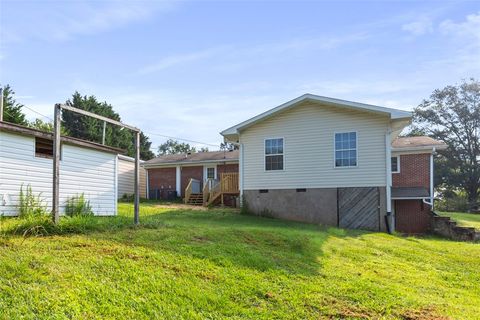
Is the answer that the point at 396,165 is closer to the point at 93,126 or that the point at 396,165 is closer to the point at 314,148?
the point at 314,148

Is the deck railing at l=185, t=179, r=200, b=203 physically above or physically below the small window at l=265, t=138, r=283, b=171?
below

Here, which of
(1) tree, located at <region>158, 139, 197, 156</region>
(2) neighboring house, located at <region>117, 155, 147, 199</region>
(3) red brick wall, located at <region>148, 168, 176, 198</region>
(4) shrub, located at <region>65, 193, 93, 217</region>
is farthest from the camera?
(1) tree, located at <region>158, 139, 197, 156</region>

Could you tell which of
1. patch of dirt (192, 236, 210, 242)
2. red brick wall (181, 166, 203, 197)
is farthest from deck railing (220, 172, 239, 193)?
patch of dirt (192, 236, 210, 242)

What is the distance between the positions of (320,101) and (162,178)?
48.9 ft

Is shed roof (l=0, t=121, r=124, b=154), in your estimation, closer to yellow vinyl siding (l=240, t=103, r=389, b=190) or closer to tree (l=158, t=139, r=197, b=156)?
yellow vinyl siding (l=240, t=103, r=389, b=190)

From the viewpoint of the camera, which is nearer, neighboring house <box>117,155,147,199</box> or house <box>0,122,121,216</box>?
house <box>0,122,121,216</box>

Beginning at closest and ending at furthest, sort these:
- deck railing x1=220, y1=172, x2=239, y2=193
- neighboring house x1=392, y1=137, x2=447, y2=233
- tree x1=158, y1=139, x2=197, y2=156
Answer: neighboring house x1=392, y1=137, x2=447, y2=233, deck railing x1=220, y1=172, x2=239, y2=193, tree x1=158, y1=139, x2=197, y2=156

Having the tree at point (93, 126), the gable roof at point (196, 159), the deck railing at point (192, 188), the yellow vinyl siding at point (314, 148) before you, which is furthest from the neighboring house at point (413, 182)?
the tree at point (93, 126)

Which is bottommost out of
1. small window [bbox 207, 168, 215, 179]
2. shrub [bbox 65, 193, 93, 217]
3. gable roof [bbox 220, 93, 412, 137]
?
shrub [bbox 65, 193, 93, 217]

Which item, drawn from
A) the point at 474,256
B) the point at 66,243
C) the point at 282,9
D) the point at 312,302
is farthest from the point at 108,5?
the point at 474,256

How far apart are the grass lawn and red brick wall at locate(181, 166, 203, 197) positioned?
56.8ft

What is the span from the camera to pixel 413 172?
1941cm

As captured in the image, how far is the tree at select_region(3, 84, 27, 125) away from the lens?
26.8 metres

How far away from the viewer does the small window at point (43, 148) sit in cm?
1144
